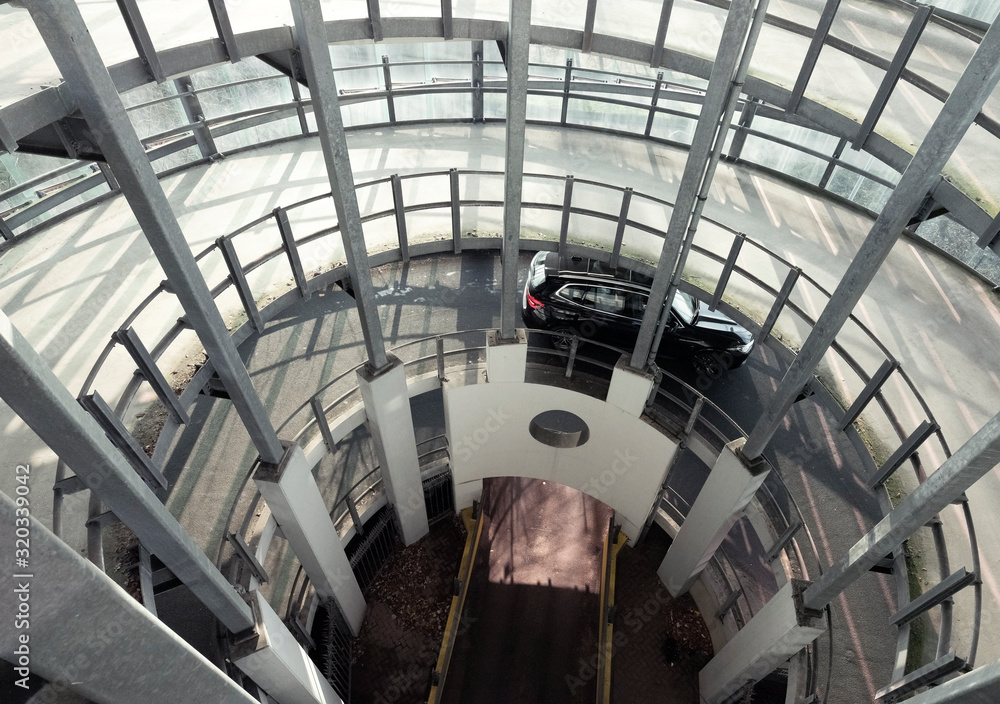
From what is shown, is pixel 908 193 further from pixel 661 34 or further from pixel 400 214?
pixel 400 214

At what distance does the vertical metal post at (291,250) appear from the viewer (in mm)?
8023

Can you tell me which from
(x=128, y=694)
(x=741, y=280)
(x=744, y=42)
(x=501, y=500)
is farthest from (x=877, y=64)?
(x=501, y=500)

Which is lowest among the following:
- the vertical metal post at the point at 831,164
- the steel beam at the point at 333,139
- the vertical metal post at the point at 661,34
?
the steel beam at the point at 333,139

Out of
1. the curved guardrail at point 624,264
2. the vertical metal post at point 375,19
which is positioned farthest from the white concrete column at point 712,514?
the vertical metal post at point 375,19

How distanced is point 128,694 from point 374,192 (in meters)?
9.49

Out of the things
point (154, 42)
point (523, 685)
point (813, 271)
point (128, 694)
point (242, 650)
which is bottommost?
point (128, 694)

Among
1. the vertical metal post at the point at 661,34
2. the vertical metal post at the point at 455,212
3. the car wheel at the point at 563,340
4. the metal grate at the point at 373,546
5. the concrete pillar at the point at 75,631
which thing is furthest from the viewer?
the metal grate at the point at 373,546

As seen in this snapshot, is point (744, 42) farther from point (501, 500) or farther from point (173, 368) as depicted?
point (501, 500)

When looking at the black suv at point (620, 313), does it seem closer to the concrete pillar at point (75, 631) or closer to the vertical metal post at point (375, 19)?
the vertical metal post at point (375, 19)

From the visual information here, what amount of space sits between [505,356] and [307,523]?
343cm

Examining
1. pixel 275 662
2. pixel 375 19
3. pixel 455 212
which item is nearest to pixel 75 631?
pixel 275 662

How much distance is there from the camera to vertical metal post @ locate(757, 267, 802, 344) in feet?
24.8

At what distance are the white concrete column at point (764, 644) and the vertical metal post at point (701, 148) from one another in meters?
3.54

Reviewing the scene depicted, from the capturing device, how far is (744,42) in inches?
217
